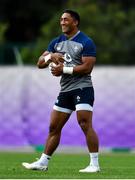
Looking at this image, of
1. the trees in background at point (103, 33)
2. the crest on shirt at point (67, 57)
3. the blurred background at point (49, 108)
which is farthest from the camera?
the trees in background at point (103, 33)

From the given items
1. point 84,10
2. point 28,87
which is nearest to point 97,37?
point 84,10

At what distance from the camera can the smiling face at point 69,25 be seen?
13328 mm

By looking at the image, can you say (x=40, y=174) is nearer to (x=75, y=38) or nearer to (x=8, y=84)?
(x=75, y=38)

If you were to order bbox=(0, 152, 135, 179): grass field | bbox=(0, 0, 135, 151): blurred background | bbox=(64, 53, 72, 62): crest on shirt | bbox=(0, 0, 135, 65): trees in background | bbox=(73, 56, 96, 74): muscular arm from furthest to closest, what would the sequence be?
bbox=(0, 0, 135, 65): trees in background → bbox=(0, 0, 135, 151): blurred background → bbox=(64, 53, 72, 62): crest on shirt → bbox=(73, 56, 96, 74): muscular arm → bbox=(0, 152, 135, 179): grass field

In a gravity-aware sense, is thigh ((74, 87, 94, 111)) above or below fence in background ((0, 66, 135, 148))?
below

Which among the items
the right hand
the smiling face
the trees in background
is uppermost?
the trees in background

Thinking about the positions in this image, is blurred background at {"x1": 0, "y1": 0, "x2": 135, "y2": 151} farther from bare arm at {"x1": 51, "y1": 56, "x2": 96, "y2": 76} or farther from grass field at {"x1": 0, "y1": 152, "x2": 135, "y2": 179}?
bare arm at {"x1": 51, "y1": 56, "x2": 96, "y2": 76}

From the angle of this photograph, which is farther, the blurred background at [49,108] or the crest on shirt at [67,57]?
the blurred background at [49,108]

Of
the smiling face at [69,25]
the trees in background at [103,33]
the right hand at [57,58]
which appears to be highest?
the trees in background at [103,33]

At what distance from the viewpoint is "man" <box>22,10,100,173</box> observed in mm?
13195

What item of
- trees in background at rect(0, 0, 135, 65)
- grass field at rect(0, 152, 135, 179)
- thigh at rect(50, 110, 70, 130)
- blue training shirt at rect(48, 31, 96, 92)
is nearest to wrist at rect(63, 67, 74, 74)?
blue training shirt at rect(48, 31, 96, 92)

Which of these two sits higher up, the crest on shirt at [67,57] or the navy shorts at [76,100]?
the crest on shirt at [67,57]

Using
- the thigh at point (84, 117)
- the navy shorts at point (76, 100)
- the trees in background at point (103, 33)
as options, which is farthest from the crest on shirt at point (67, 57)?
the trees in background at point (103, 33)

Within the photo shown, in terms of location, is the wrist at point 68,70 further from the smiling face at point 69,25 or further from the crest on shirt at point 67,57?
the smiling face at point 69,25
